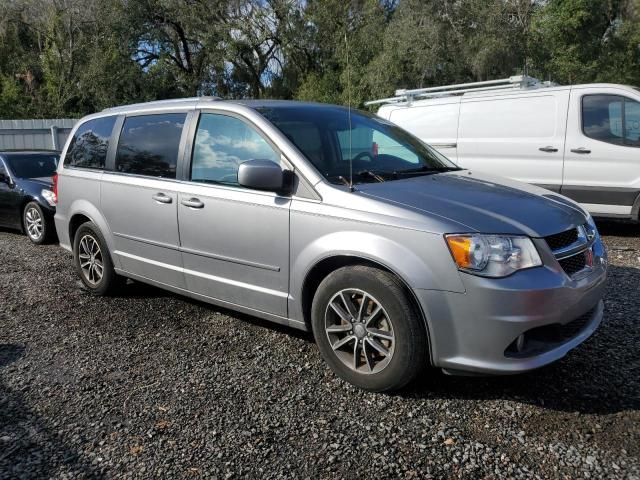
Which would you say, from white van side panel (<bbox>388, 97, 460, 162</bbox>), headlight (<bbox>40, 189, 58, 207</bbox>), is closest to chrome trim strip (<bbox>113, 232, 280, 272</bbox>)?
headlight (<bbox>40, 189, 58, 207</bbox>)

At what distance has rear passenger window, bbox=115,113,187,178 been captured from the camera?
437 centimetres

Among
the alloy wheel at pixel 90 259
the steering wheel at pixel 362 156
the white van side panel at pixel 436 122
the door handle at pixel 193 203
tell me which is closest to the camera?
the steering wheel at pixel 362 156

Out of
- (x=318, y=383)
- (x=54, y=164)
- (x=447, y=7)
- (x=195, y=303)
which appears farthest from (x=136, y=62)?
(x=318, y=383)

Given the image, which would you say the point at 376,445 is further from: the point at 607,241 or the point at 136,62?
the point at 136,62

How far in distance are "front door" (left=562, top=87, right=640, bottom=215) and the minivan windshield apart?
12.4 feet

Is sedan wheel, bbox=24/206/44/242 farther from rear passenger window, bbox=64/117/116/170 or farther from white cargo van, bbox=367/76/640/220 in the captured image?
white cargo van, bbox=367/76/640/220

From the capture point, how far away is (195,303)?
5.05 m

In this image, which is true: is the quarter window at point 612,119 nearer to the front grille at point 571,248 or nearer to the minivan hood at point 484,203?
the minivan hood at point 484,203

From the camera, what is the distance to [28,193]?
330 inches

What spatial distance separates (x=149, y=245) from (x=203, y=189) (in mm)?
843

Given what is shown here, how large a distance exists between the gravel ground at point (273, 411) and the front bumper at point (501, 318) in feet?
1.09

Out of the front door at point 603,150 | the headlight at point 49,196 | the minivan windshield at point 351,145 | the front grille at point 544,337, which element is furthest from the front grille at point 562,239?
the headlight at point 49,196

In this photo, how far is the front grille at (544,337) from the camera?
9.68 ft

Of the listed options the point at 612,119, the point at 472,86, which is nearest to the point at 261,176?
the point at 612,119
